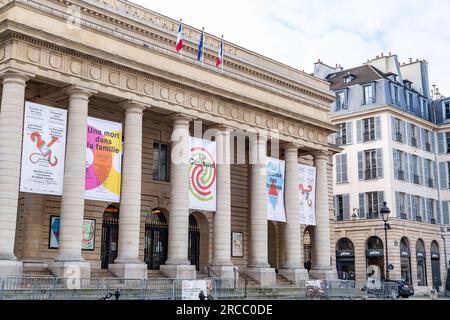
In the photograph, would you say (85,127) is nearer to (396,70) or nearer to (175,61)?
(175,61)

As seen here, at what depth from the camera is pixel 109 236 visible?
28516 millimetres

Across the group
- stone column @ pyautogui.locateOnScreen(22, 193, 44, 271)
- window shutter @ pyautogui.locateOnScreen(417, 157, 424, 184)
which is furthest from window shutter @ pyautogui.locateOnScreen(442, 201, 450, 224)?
stone column @ pyautogui.locateOnScreen(22, 193, 44, 271)

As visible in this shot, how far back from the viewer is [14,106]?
2158 cm

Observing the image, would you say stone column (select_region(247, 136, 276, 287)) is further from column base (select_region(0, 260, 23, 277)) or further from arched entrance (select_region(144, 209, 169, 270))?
column base (select_region(0, 260, 23, 277))

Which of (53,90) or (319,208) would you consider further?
(319,208)

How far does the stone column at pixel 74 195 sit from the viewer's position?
880 inches

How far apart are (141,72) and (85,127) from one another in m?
4.02

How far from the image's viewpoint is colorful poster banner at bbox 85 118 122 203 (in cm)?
2398

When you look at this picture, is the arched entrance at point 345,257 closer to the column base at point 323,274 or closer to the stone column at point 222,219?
the column base at point 323,274

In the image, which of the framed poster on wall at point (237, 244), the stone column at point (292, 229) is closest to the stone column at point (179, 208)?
the framed poster on wall at point (237, 244)

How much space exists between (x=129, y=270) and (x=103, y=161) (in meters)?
4.81

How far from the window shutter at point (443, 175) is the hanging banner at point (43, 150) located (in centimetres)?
4310

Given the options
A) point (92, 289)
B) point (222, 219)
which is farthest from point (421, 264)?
point (92, 289)
